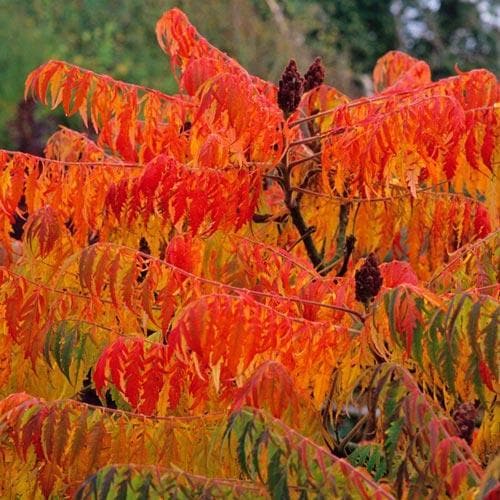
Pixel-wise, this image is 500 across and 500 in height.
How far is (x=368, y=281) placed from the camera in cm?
297

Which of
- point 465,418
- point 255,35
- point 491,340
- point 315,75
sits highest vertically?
point 255,35

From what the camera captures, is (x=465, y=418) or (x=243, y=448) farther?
(x=465, y=418)

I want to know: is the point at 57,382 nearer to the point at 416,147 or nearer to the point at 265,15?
the point at 416,147

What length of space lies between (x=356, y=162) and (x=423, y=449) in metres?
1.05

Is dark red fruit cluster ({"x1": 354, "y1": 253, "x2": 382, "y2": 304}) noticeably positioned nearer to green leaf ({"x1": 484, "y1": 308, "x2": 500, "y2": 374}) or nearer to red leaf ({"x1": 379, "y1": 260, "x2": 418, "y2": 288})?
red leaf ({"x1": 379, "y1": 260, "x2": 418, "y2": 288})

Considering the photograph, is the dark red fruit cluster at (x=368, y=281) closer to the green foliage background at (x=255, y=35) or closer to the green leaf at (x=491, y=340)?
the green leaf at (x=491, y=340)

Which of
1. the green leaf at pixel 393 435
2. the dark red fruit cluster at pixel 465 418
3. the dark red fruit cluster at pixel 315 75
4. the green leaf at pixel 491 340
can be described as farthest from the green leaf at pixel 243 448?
the dark red fruit cluster at pixel 315 75

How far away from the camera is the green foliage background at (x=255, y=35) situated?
1602 centimetres

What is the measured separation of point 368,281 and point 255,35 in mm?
15508

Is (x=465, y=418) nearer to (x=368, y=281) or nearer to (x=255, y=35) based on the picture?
(x=368, y=281)

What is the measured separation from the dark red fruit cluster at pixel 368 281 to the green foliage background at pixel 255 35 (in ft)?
37.1

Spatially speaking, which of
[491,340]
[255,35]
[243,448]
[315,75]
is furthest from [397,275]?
[255,35]

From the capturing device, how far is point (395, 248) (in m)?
4.37

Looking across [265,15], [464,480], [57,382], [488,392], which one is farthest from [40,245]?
[265,15]
